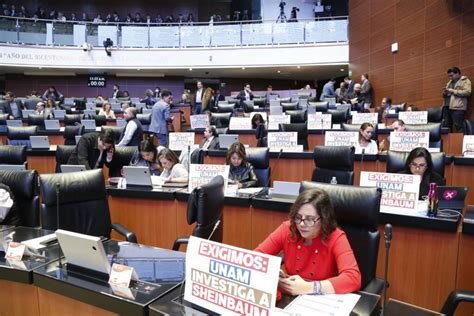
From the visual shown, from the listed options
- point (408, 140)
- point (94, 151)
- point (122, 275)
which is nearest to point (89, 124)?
point (94, 151)

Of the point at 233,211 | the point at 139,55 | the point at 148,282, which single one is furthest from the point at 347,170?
the point at 139,55

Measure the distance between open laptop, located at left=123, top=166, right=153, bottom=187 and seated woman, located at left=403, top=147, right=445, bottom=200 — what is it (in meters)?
2.25

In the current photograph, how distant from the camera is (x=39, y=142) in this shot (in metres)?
6.18

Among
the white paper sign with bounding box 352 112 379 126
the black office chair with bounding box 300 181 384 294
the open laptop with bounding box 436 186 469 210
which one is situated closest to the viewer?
the black office chair with bounding box 300 181 384 294

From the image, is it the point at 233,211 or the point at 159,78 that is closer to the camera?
the point at 233,211

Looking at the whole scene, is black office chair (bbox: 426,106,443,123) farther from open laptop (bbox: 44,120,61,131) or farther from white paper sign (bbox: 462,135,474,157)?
open laptop (bbox: 44,120,61,131)

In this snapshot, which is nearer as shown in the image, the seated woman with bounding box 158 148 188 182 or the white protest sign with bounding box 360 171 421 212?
the white protest sign with bounding box 360 171 421 212

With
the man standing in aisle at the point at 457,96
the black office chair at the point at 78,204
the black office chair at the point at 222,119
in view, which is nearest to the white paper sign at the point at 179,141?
the black office chair at the point at 78,204

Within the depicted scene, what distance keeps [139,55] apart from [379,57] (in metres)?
8.78

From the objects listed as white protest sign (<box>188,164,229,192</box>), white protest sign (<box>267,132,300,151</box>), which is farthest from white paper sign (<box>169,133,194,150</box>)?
white protest sign (<box>188,164,229,192</box>)

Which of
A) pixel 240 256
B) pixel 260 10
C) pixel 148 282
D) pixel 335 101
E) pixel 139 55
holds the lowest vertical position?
pixel 148 282

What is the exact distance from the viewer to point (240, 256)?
1.31 metres

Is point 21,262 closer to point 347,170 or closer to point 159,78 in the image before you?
point 347,170

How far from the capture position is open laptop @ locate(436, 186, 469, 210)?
242cm
